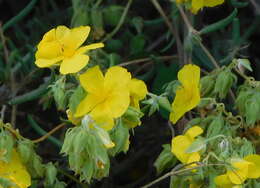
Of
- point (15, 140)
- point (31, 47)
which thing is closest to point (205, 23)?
point (31, 47)

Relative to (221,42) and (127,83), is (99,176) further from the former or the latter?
(221,42)

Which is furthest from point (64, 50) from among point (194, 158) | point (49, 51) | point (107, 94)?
point (194, 158)

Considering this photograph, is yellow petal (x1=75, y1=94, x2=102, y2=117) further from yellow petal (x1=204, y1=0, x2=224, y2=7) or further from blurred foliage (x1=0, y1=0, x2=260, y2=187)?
yellow petal (x1=204, y1=0, x2=224, y2=7)

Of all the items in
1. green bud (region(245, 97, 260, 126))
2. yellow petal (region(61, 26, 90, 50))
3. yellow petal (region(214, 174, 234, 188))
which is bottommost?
yellow petal (region(214, 174, 234, 188))

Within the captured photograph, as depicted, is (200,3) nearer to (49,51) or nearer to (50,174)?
(49,51)

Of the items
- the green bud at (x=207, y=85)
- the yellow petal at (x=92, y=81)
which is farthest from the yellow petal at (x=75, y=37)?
the green bud at (x=207, y=85)

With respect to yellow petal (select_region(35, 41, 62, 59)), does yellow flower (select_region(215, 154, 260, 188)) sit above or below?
below

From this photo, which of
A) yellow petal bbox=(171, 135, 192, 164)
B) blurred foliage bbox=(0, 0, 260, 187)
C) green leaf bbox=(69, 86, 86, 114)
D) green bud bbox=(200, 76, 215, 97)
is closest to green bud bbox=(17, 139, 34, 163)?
blurred foliage bbox=(0, 0, 260, 187)
